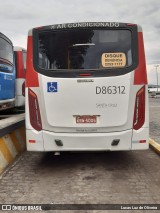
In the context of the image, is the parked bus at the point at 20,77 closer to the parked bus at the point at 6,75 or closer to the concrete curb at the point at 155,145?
the parked bus at the point at 6,75

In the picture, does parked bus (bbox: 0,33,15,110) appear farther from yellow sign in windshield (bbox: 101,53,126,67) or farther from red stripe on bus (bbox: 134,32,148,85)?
red stripe on bus (bbox: 134,32,148,85)

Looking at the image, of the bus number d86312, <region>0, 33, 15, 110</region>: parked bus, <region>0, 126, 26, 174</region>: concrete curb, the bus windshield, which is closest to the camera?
the bus number d86312

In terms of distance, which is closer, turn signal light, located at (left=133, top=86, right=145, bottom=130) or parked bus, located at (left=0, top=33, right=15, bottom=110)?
turn signal light, located at (left=133, top=86, right=145, bottom=130)

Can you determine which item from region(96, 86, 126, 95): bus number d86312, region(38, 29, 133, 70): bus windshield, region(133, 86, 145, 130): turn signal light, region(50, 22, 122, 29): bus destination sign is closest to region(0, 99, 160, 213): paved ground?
region(133, 86, 145, 130): turn signal light

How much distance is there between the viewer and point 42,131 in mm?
5555

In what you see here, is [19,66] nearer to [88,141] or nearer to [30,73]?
[30,73]

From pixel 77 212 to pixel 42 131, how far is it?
1978mm

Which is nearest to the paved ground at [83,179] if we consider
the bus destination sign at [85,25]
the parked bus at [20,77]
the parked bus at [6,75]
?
the parked bus at [6,75]

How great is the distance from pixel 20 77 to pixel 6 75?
5.66 feet

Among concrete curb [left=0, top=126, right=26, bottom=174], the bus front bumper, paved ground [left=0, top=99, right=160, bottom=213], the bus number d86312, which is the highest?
the bus number d86312

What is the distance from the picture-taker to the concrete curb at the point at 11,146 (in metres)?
5.91

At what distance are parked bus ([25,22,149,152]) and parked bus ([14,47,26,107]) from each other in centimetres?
371

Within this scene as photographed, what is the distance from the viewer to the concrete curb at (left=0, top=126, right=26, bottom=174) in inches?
233

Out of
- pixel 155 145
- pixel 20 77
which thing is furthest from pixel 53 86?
pixel 20 77
